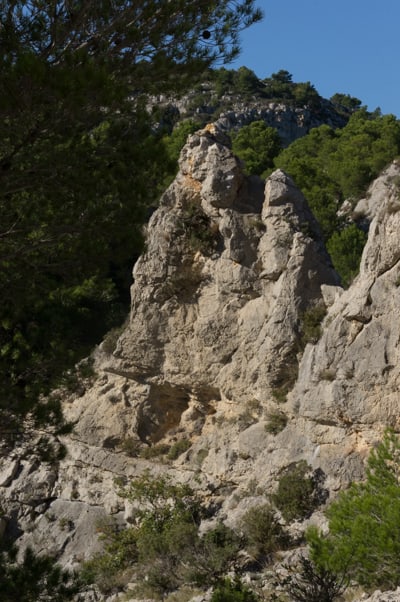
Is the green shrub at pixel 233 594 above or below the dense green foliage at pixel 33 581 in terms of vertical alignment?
below

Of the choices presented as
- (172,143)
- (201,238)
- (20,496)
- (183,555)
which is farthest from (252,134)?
(183,555)

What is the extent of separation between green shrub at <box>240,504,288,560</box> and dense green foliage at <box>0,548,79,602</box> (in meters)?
8.31

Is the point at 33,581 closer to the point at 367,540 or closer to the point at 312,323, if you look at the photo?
the point at 367,540

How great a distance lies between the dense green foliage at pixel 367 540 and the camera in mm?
11750

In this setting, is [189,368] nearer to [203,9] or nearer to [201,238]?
[201,238]

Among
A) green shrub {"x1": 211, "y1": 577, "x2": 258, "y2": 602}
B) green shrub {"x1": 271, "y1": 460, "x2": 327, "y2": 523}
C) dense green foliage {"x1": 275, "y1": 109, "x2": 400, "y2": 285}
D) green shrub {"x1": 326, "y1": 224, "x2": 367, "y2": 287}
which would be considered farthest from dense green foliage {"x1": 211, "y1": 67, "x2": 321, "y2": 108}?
green shrub {"x1": 211, "y1": 577, "x2": 258, "y2": 602}

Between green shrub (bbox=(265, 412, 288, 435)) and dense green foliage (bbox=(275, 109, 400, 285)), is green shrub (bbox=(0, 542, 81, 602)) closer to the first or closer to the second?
green shrub (bbox=(265, 412, 288, 435))

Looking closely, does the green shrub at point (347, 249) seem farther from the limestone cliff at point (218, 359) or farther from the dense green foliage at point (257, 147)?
the dense green foliage at point (257, 147)

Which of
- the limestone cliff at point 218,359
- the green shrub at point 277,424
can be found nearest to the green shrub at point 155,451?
the limestone cliff at point 218,359

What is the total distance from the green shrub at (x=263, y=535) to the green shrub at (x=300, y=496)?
0.36m

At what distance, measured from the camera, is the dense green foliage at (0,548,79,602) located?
954 cm

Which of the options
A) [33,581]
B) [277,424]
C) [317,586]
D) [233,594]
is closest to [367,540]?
[317,586]

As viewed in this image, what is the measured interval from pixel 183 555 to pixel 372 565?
278 inches

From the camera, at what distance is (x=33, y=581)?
9773 mm
